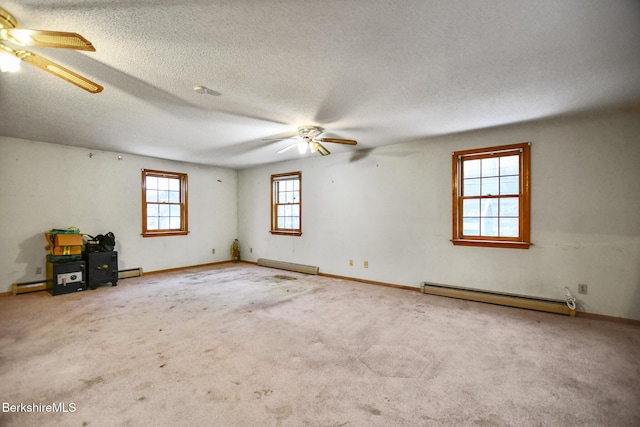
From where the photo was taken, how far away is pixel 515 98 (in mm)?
3221

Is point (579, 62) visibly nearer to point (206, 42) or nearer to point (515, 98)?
point (515, 98)

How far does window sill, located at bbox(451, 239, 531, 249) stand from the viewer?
4.12 m

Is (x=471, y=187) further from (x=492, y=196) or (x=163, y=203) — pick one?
(x=163, y=203)

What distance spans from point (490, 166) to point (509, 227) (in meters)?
0.98

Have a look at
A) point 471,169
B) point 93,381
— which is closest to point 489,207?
point 471,169

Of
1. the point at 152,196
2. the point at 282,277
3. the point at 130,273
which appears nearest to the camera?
the point at 130,273

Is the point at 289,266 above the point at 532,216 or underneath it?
underneath

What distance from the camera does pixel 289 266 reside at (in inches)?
263

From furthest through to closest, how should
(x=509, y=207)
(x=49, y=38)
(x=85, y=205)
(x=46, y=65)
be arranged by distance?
(x=85, y=205) < (x=509, y=207) < (x=46, y=65) < (x=49, y=38)

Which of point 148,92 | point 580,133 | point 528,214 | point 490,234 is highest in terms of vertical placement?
point 148,92

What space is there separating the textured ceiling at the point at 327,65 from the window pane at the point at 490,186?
0.84 m

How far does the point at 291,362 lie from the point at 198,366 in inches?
31.8

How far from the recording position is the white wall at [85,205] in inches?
189

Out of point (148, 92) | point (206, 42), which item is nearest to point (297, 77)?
point (206, 42)
